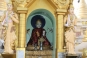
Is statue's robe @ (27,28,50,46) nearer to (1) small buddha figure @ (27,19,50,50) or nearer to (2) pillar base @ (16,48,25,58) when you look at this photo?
(1) small buddha figure @ (27,19,50,50)

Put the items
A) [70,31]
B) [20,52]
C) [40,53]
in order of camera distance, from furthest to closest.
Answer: [40,53] → [70,31] → [20,52]

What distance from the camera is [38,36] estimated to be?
1073 centimetres

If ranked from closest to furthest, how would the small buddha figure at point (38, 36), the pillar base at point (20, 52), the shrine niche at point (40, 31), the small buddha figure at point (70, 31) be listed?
the pillar base at point (20, 52) < the small buddha figure at point (70, 31) < the shrine niche at point (40, 31) < the small buddha figure at point (38, 36)

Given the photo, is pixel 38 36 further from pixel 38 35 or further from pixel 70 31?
pixel 70 31

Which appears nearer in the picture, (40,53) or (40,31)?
(40,53)

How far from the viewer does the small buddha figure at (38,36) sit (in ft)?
34.8

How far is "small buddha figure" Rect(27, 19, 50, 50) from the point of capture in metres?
10.6

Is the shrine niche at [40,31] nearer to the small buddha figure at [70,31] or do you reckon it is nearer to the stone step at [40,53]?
the stone step at [40,53]

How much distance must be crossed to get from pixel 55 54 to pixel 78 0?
30.6 ft

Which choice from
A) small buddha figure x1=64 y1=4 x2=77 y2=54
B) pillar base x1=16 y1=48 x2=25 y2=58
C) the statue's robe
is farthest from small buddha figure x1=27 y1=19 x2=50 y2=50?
small buddha figure x1=64 y1=4 x2=77 y2=54

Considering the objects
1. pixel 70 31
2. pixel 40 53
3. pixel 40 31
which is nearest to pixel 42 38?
pixel 40 31

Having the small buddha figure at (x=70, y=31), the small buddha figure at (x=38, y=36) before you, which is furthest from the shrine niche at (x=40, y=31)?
the small buddha figure at (x=70, y=31)

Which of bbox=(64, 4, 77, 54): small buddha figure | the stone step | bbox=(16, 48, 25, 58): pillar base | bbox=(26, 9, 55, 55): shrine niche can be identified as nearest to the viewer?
bbox=(16, 48, 25, 58): pillar base

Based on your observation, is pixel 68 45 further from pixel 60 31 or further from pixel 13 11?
pixel 13 11
